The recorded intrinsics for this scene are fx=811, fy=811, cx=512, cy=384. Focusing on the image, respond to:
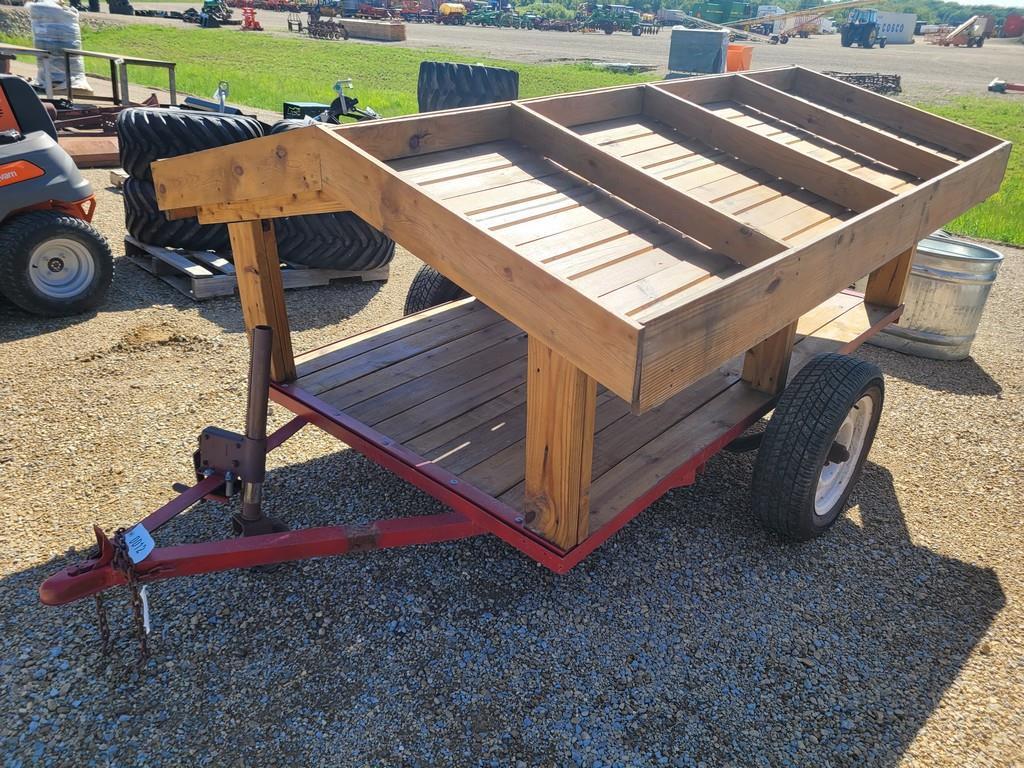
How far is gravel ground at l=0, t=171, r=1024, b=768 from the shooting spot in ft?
9.04

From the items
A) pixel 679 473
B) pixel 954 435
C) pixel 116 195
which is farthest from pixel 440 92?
pixel 679 473

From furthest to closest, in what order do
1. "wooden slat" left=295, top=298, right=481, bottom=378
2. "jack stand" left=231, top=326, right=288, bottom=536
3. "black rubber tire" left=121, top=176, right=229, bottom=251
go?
1. "black rubber tire" left=121, top=176, right=229, bottom=251
2. "wooden slat" left=295, top=298, right=481, bottom=378
3. "jack stand" left=231, top=326, right=288, bottom=536

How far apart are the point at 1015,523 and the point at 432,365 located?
10.3 feet

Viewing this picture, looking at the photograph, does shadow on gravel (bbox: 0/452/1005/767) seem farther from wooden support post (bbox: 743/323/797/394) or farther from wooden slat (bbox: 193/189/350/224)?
wooden slat (bbox: 193/189/350/224)

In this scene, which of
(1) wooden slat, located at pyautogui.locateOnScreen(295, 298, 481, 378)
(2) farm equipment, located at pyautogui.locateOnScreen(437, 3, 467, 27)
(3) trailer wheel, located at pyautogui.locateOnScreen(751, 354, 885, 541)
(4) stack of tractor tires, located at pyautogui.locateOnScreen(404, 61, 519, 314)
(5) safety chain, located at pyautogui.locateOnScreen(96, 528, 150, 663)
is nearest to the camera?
(5) safety chain, located at pyautogui.locateOnScreen(96, 528, 150, 663)

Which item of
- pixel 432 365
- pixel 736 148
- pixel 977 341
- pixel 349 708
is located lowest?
pixel 977 341

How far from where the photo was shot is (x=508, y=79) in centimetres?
1027

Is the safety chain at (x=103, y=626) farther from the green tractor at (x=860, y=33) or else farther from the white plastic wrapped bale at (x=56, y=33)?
the green tractor at (x=860, y=33)

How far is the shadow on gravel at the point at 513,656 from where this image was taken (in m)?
2.73

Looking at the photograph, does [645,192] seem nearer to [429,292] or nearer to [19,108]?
[429,292]

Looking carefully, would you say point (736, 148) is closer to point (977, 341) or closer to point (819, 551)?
point (819, 551)

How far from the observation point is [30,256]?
5562 millimetres

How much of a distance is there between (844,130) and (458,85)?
7.03 m

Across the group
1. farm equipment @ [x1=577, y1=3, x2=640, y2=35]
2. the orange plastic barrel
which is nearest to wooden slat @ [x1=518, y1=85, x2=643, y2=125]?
the orange plastic barrel
